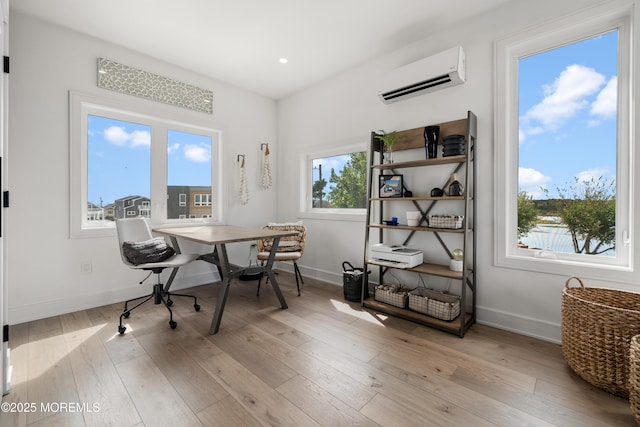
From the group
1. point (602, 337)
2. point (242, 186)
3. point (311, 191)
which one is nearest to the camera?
point (602, 337)

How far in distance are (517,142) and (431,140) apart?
663 millimetres

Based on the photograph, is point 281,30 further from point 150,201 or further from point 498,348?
point 498,348

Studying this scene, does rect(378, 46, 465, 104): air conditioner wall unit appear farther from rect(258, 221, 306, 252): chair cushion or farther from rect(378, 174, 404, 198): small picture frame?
rect(258, 221, 306, 252): chair cushion

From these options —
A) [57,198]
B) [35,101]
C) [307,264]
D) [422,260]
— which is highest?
[35,101]

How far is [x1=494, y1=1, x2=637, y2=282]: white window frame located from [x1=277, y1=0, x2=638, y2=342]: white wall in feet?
0.21

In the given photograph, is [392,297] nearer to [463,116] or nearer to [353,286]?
[353,286]

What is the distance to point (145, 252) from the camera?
2.40 meters

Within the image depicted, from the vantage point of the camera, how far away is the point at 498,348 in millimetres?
2037

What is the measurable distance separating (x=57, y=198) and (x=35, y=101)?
843mm

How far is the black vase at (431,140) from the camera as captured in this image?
251 cm

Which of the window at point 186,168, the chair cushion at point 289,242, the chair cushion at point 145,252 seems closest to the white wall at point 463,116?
the chair cushion at point 289,242

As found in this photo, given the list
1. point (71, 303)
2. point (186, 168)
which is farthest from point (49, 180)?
point (186, 168)

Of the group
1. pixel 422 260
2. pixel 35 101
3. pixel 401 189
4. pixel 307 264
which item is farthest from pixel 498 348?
pixel 35 101

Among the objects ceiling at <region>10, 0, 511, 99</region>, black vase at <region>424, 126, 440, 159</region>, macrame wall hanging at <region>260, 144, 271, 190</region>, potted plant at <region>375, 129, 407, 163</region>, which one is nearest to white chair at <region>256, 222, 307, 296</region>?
macrame wall hanging at <region>260, 144, 271, 190</region>
